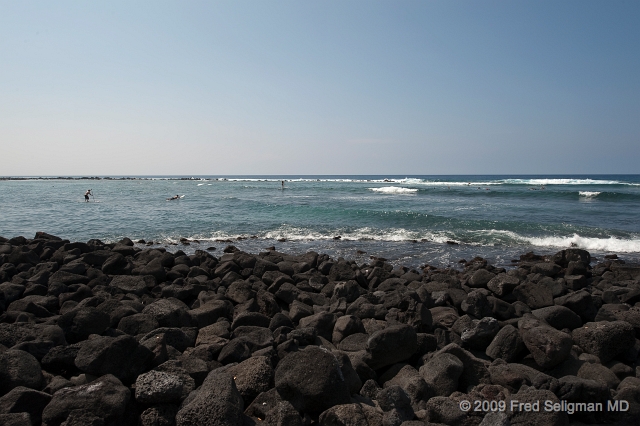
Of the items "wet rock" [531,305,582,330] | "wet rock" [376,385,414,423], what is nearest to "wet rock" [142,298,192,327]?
"wet rock" [376,385,414,423]

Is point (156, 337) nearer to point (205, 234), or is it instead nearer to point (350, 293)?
point (350, 293)

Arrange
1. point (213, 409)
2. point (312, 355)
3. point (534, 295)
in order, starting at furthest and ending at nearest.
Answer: point (534, 295) < point (312, 355) < point (213, 409)

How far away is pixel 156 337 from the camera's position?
14.5 feet

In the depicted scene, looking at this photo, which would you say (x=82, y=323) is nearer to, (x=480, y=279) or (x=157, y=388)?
(x=157, y=388)

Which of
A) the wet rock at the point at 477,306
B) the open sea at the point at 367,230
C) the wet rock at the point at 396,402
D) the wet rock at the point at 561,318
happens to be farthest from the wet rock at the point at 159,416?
the open sea at the point at 367,230

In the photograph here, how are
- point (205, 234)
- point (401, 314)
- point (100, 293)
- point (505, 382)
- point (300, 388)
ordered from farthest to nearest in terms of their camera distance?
1. point (205, 234)
2. point (100, 293)
3. point (401, 314)
4. point (505, 382)
5. point (300, 388)

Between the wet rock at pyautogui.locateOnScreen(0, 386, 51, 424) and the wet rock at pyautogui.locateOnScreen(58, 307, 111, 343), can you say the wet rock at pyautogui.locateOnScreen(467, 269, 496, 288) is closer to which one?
the wet rock at pyautogui.locateOnScreen(58, 307, 111, 343)

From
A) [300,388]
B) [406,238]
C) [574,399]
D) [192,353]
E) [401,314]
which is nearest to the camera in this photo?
[300,388]

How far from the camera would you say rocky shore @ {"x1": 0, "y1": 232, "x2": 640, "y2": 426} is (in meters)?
3.56

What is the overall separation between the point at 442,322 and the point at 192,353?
384 cm

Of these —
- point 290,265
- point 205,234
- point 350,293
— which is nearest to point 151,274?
point 290,265

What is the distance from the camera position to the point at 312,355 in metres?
3.91

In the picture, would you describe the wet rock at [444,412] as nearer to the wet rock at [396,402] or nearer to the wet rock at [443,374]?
the wet rock at [396,402]

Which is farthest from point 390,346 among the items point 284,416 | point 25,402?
point 25,402
